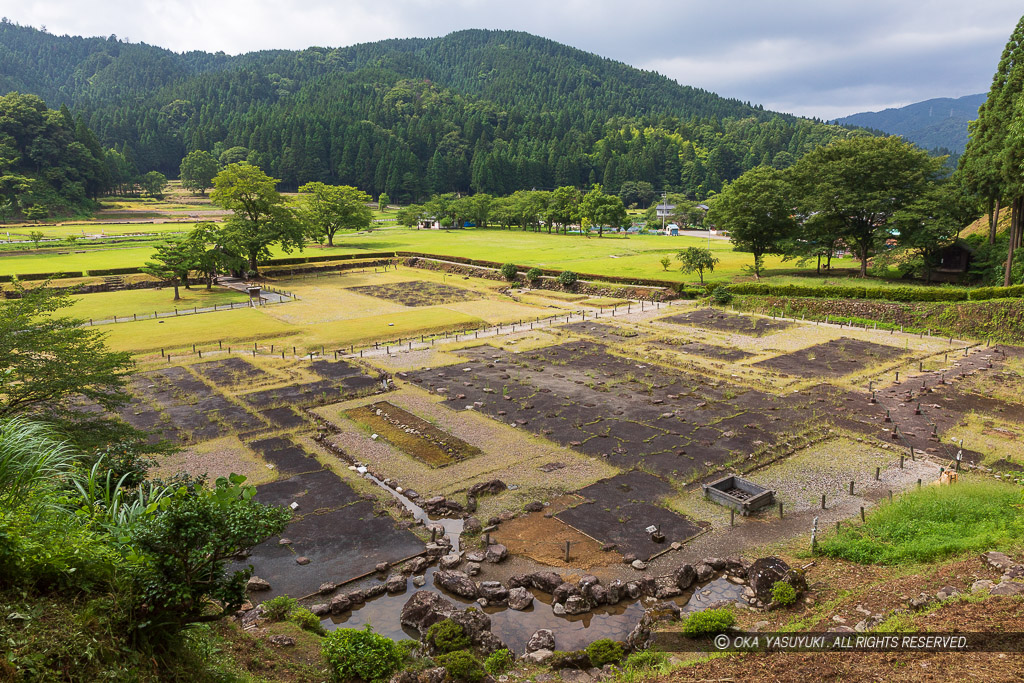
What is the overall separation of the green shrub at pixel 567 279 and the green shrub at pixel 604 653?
1866 inches

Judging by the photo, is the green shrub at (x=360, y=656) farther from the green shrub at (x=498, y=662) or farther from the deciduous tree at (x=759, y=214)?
the deciduous tree at (x=759, y=214)

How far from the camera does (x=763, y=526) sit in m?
17.8

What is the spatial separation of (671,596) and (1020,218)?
47002 millimetres

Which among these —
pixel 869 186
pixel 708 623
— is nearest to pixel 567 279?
pixel 869 186

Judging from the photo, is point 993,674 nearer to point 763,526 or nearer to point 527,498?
point 763,526

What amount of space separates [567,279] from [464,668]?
48.7 m

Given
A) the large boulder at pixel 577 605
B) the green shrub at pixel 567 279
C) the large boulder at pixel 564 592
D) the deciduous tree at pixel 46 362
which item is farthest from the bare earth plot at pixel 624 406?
the green shrub at pixel 567 279

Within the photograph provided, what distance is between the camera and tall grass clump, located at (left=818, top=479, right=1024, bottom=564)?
14.3m

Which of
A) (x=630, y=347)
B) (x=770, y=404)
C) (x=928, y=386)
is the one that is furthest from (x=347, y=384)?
(x=928, y=386)

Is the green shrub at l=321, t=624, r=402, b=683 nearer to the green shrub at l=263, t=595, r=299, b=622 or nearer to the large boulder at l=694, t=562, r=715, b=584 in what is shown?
the green shrub at l=263, t=595, r=299, b=622

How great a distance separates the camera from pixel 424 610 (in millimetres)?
13750

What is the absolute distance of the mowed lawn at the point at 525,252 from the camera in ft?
202

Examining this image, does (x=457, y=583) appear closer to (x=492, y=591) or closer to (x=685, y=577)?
(x=492, y=591)

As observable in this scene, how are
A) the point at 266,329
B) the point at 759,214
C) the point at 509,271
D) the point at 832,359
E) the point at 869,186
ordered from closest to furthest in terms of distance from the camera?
the point at 832,359
the point at 266,329
the point at 869,186
the point at 759,214
the point at 509,271
